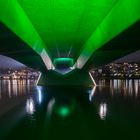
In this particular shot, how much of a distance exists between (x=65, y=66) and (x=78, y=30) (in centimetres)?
3285

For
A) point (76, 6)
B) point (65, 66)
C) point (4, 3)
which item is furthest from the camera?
point (65, 66)

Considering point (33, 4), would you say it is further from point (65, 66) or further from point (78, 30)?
point (65, 66)

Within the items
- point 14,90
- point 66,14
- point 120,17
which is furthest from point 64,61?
point 120,17

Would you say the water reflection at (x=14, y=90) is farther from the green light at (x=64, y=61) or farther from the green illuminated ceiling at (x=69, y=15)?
the green illuminated ceiling at (x=69, y=15)

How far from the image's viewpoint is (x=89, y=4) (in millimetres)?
17062

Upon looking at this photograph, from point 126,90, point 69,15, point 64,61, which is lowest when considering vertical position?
point 126,90

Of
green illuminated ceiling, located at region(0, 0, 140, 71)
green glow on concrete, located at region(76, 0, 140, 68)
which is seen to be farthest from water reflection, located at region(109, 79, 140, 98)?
green glow on concrete, located at region(76, 0, 140, 68)

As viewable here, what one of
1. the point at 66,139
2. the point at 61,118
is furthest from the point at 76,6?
the point at 66,139

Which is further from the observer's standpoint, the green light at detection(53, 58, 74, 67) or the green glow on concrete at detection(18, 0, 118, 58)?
the green light at detection(53, 58, 74, 67)

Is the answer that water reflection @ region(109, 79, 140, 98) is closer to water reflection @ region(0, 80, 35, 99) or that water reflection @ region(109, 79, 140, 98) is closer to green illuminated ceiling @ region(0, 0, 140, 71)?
water reflection @ region(0, 80, 35, 99)

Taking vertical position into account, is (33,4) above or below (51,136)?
above

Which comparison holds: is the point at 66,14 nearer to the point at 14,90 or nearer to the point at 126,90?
the point at 126,90

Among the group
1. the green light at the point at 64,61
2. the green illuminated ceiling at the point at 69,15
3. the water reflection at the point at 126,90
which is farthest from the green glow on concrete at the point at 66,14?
the green light at the point at 64,61

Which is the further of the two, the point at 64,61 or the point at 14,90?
the point at 64,61
